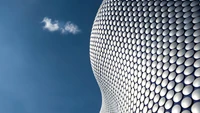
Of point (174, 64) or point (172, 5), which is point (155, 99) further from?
point (172, 5)

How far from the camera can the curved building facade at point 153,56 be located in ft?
39.4

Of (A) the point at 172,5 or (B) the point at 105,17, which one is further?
(B) the point at 105,17

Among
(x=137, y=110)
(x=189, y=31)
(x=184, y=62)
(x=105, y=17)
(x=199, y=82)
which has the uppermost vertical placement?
(x=105, y=17)

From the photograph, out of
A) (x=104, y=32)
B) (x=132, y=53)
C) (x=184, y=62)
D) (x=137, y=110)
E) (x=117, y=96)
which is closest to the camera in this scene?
(x=184, y=62)

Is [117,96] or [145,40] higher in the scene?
[145,40]

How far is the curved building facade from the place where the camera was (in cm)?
1202

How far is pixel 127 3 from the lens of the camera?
2708cm

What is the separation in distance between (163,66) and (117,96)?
976 centimetres

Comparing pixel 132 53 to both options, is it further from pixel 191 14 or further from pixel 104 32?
pixel 104 32

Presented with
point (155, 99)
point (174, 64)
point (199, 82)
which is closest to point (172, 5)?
point (174, 64)

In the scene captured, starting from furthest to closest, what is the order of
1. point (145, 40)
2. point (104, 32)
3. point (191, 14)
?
point (104, 32) < point (145, 40) < point (191, 14)

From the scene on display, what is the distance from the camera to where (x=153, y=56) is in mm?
16406

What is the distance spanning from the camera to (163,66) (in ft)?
48.0

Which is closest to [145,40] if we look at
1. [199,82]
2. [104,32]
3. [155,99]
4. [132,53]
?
[132,53]
